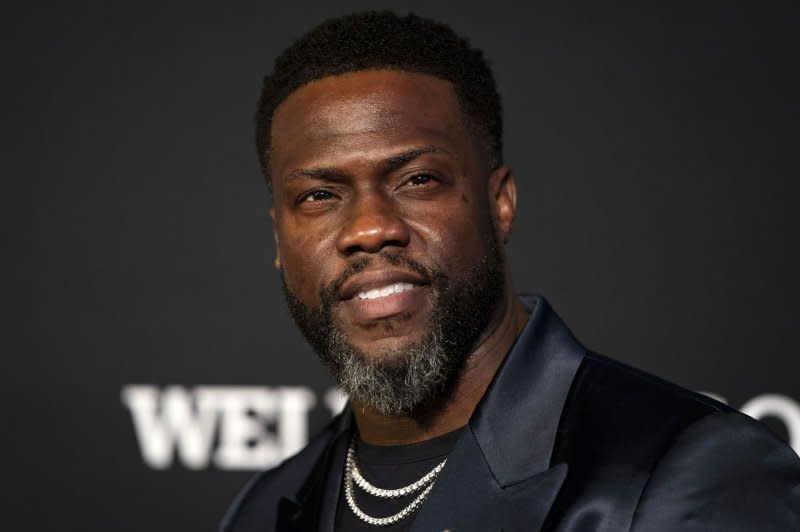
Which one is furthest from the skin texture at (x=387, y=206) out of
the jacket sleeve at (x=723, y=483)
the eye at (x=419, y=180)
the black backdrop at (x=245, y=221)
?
the black backdrop at (x=245, y=221)

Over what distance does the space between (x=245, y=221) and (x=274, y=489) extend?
1.07 metres

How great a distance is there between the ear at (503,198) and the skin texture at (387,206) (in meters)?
0.03

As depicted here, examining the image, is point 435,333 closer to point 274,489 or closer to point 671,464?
point 671,464

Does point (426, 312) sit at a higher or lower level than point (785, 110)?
lower

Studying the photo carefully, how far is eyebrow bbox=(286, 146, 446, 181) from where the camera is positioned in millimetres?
1291

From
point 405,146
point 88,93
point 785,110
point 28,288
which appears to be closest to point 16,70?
point 88,93

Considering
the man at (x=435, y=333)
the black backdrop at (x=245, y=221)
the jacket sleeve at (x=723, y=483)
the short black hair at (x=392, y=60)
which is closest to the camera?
the jacket sleeve at (x=723, y=483)

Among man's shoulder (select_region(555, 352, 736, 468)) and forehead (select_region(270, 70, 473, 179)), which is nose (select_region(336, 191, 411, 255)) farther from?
man's shoulder (select_region(555, 352, 736, 468))

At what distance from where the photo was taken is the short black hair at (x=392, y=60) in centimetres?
138

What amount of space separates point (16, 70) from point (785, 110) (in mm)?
1951

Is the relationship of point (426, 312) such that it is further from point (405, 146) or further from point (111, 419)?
point (111, 419)

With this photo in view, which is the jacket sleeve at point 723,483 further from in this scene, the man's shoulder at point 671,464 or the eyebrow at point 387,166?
the eyebrow at point 387,166

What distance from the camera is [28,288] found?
2.55m

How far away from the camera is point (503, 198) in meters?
1.48
